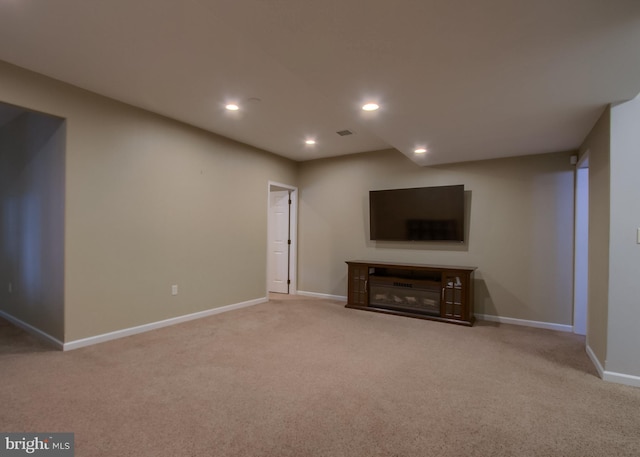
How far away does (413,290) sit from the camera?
4738 mm

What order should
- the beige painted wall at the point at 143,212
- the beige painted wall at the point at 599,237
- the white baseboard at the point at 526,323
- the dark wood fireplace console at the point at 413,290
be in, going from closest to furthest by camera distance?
the beige painted wall at the point at 599,237
the beige painted wall at the point at 143,212
the white baseboard at the point at 526,323
the dark wood fireplace console at the point at 413,290

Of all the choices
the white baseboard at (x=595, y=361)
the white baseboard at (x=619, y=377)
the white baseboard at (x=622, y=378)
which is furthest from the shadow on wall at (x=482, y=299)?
the white baseboard at (x=622, y=378)

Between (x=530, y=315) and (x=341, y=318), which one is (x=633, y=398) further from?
(x=341, y=318)

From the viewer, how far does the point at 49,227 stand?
11.0 ft

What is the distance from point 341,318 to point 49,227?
352 cm

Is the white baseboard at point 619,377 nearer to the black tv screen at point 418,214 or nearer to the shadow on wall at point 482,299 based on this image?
→ the shadow on wall at point 482,299

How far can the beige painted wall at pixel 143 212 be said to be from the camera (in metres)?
3.21

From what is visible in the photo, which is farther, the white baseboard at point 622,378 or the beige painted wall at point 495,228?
the beige painted wall at point 495,228

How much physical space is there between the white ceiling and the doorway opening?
527 millimetres

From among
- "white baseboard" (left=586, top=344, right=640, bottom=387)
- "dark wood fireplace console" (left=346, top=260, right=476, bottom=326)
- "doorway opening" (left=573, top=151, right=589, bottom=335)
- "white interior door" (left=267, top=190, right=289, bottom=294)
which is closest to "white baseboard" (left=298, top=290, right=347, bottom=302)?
"white interior door" (left=267, top=190, right=289, bottom=294)

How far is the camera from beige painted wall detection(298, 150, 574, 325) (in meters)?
4.26

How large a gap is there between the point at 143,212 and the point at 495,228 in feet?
15.2

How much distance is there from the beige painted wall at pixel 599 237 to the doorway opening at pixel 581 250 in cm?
84

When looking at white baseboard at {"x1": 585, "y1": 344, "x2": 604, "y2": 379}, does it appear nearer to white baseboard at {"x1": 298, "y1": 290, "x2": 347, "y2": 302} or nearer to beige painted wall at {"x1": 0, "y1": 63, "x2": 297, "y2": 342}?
white baseboard at {"x1": 298, "y1": 290, "x2": 347, "y2": 302}
